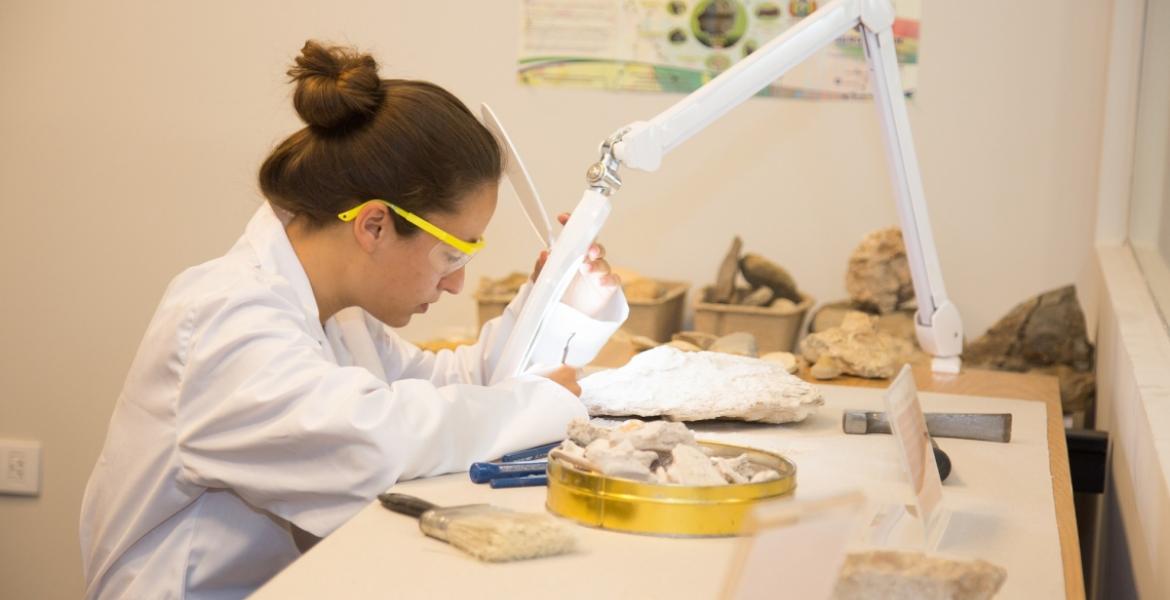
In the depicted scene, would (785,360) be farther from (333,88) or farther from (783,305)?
(333,88)

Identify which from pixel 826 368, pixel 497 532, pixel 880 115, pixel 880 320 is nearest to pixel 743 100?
pixel 880 115

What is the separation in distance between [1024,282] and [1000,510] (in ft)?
4.77

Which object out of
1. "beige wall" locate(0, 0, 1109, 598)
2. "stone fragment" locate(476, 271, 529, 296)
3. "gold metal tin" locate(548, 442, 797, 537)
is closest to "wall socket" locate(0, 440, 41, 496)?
"beige wall" locate(0, 0, 1109, 598)

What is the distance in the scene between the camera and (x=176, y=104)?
2895 mm

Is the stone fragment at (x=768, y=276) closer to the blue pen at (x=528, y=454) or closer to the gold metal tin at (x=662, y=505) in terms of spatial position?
the blue pen at (x=528, y=454)

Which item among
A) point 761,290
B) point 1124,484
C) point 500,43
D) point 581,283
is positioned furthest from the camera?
point 500,43

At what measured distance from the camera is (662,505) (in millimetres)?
1039

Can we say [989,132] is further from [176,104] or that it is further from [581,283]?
[176,104]

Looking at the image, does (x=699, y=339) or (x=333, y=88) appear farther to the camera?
(x=699, y=339)

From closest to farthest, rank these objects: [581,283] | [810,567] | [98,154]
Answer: [810,567], [581,283], [98,154]

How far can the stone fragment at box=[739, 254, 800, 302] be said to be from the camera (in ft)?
8.00

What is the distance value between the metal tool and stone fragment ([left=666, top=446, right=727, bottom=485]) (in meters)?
0.42

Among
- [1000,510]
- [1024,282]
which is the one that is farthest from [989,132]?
[1000,510]

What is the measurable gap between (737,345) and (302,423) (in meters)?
0.98
